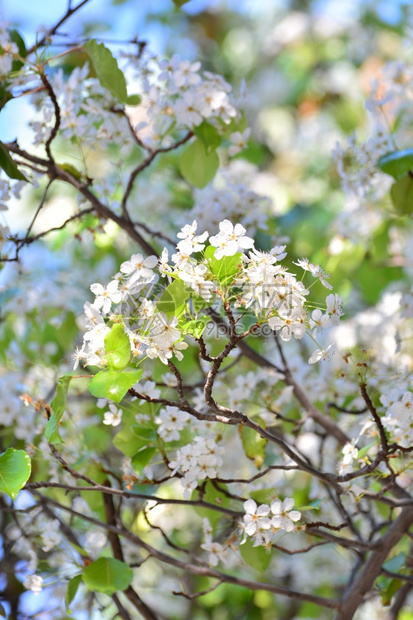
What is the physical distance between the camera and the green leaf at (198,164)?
1.10 m

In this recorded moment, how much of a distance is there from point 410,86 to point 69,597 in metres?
1.19

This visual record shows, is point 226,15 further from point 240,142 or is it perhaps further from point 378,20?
point 240,142

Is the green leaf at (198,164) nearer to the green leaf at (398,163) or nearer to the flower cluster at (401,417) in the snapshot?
the green leaf at (398,163)

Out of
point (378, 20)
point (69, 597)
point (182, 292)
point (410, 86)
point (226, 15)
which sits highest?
point (226, 15)

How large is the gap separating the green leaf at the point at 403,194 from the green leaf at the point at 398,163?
34 millimetres

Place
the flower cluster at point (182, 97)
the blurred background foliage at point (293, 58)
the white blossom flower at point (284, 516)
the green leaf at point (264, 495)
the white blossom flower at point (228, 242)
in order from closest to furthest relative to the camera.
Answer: the white blossom flower at point (228, 242), the white blossom flower at point (284, 516), the green leaf at point (264, 495), the flower cluster at point (182, 97), the blurred background foliage at point (293, 58)

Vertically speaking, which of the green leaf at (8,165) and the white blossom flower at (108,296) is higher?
the green leaf at (8,165)

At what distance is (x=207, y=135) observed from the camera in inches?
41.9

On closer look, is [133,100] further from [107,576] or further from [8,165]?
[107,576]

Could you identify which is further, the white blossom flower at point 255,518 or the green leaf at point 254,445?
the green leaf at point 254,445

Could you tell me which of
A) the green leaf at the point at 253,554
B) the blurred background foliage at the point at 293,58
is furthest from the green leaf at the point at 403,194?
the blurred background foliage at the point at 293,58

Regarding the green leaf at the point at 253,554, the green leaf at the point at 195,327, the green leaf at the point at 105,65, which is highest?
the green leaf at the point at 105,65

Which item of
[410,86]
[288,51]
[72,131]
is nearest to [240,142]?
[72,131]

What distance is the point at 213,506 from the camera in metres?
0.85
